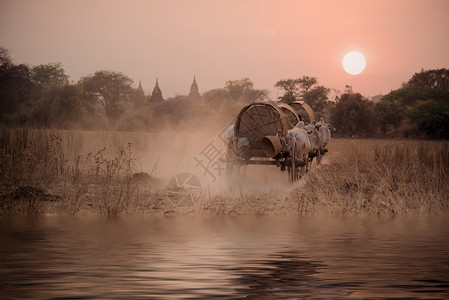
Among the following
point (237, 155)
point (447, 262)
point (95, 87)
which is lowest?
point (447, 262)

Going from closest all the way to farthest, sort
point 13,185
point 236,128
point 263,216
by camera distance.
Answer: point 263,216 < point 13,185 < point 236,128

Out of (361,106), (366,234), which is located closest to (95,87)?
(361,106)

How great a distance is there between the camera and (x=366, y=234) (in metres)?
9.00

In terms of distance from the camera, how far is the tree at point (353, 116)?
46750mm

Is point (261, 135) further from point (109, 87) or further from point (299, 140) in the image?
point (109, 87)

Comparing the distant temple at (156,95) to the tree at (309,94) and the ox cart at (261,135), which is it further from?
the ox cart at (261,135)

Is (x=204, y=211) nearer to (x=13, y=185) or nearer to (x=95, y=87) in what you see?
(x=13, y=185)

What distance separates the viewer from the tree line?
46.5 m

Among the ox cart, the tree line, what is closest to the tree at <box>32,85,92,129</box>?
the tree line

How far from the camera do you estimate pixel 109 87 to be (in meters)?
71.3

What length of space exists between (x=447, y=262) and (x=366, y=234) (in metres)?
2.07

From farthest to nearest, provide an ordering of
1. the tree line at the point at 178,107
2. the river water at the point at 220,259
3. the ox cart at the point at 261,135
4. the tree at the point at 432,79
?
the tree at the point at 432,79
the tree line at the point at 178,107
the ox cart at the point at 261,135
the river water at the point at 220,259

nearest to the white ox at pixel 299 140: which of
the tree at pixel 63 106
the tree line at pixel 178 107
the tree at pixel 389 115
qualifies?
the tree line at pixel 178 107

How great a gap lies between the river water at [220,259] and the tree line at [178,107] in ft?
76.5
